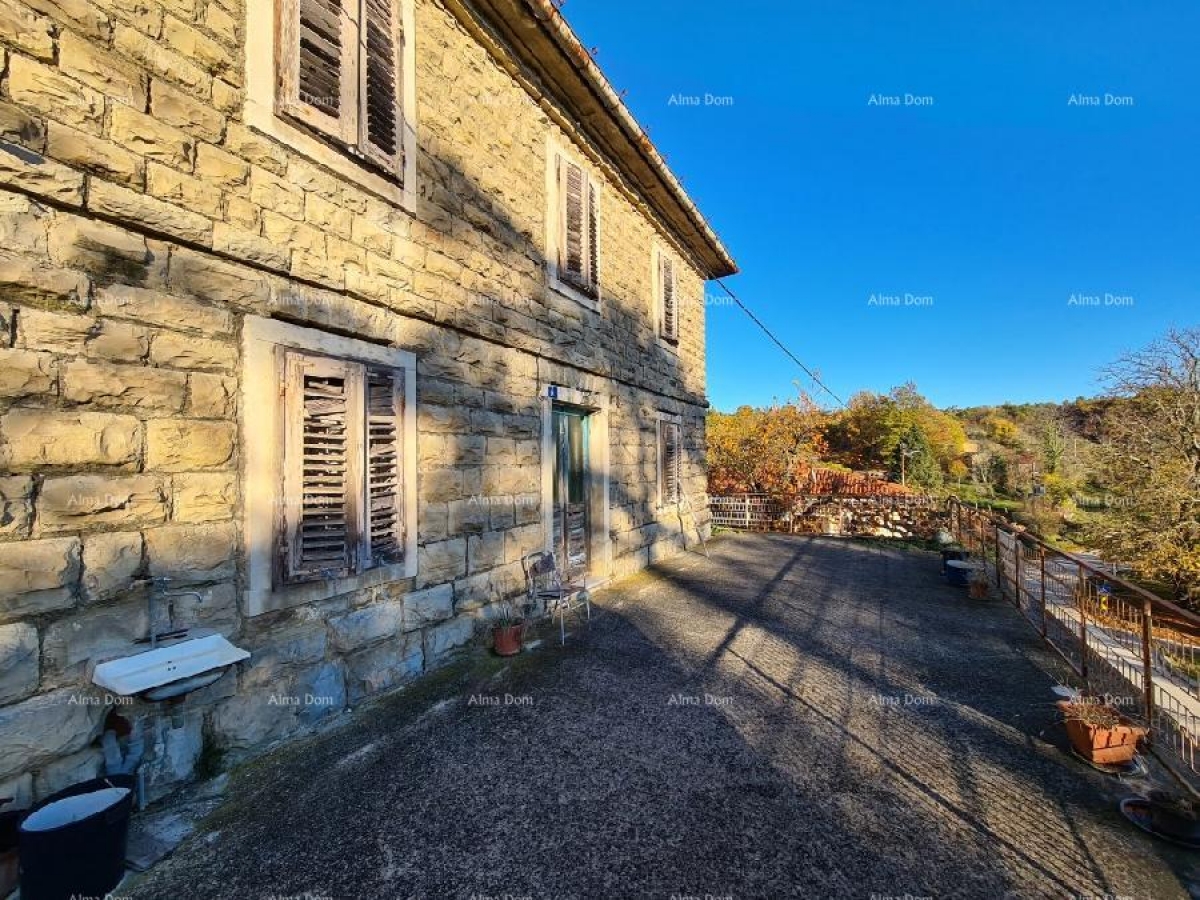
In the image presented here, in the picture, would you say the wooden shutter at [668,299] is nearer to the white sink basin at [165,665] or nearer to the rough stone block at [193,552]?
the rough stone block at [193,552]

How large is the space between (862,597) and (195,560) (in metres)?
7.10

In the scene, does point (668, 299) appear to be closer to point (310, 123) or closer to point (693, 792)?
point (310, 123)

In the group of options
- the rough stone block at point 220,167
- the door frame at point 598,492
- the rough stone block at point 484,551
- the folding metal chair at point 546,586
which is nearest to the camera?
the rough stone block at point 220,167

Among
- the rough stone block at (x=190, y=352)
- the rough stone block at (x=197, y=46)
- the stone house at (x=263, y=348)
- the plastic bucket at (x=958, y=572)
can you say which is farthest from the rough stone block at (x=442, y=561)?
the plastic bucket at (x=958, y=572)

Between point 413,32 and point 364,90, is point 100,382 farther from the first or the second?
point 413,32

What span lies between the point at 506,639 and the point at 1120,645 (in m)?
5.64

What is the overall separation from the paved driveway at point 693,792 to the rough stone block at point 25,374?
2.18 m

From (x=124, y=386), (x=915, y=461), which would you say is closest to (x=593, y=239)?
(x=124, y=386)

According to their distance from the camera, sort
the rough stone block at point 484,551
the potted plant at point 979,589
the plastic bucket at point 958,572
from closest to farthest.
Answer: the rough stone block at point 484,551 < the potted plant at point 979,589 < the plastic bucket at point 958,572

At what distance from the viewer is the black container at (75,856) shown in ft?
6.03

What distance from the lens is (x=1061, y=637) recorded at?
489 cm

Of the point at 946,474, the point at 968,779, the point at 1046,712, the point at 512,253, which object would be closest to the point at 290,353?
the point at 512,253

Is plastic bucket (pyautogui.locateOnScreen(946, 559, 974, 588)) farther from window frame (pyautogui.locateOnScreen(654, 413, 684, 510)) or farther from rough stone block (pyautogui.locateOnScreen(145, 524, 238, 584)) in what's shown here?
rough stone block (pyautogui.locateOnScreen(145, 524, 238, 584))

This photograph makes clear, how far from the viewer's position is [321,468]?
11.0 feet
